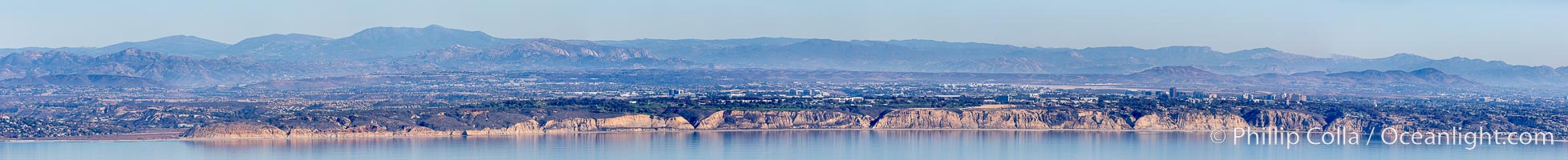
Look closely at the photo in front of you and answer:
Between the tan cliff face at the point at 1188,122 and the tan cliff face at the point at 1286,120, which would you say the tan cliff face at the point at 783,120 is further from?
the tan cliff face at the point at 1286,120

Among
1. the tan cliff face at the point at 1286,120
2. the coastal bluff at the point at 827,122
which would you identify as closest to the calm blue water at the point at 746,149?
the coastal bluff at the point at 827,122

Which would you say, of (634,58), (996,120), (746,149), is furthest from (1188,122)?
(634,58)

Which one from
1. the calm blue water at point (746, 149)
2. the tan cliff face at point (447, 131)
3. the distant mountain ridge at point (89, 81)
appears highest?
the distant mountain ridge at point (89, 81)

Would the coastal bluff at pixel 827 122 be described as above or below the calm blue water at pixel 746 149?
above

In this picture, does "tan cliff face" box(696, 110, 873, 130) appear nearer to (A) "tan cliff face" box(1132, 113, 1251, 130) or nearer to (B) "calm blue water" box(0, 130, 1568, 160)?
(B) "calm blue water" box(0, 130, 1568, 160)

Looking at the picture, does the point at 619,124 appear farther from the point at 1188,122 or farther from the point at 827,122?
the point at 1188,122

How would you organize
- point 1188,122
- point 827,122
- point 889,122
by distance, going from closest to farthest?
point 827,122 < point 889,122 < point 1188,122
